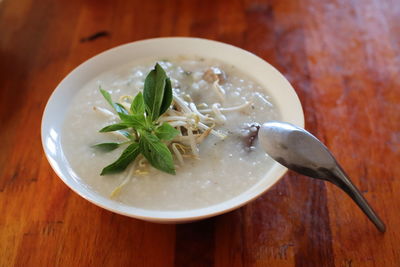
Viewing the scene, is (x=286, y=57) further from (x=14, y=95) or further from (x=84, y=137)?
(x=14, y=95)

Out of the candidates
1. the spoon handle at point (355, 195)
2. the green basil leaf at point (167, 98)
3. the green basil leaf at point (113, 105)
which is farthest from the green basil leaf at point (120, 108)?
the spoon handle at point (355, 195)

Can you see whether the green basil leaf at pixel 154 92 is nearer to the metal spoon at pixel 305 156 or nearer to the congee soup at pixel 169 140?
the congee soup at pixel 169 140

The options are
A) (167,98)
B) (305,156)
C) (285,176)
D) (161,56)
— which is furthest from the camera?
(161,56)

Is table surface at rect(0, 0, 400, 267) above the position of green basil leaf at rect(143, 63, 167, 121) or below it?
below

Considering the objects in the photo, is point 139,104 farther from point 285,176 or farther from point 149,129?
point 285,176

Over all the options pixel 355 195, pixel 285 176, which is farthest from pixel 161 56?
pixel 355 195

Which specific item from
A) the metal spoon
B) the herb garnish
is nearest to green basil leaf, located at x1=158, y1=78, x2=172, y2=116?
the herb garnish

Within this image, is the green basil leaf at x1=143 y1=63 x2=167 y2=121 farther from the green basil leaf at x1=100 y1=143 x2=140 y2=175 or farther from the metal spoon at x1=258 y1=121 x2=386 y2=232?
the metal spoon at x1=258 y1=121 x2=386 y2=232
